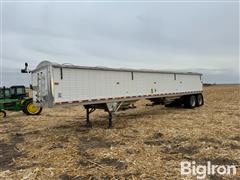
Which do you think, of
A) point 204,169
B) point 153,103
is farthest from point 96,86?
point 204,169

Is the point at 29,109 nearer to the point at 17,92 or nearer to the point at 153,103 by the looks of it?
the point at 17,92

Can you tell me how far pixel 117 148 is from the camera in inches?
382

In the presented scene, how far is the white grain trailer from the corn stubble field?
130 centimetres

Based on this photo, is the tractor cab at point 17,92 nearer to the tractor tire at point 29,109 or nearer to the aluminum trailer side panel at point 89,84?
the tractor tire at point 29,109

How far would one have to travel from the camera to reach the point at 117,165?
25.8ft

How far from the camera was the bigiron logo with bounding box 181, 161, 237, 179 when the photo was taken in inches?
278

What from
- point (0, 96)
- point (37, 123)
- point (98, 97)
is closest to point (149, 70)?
point (98, 97)

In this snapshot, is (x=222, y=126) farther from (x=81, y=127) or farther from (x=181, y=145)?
(x=81, y=127)

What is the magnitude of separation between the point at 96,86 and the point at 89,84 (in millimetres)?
435

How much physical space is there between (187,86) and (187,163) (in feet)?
47.1

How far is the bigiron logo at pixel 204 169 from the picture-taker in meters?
7.07

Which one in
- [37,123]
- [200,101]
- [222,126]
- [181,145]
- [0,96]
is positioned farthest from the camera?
[200,101]

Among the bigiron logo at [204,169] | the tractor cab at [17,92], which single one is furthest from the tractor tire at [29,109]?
the bigiron logo at [204,169]

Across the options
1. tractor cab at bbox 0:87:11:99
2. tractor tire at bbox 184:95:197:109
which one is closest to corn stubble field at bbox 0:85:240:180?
tractor cab at bbox 0:87:11:99
